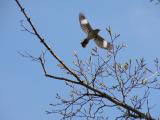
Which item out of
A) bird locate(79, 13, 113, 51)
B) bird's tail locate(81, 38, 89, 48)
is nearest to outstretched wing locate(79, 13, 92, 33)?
bird locate(79, 13, 113, 51)

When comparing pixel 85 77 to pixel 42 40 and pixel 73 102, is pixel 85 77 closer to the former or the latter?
pixel 73 102

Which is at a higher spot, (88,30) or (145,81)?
(88,30)

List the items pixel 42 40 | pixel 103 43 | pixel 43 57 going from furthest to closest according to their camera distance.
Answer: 1. pixel 103 43
2. pixel 43 57
3. pixel 42 40

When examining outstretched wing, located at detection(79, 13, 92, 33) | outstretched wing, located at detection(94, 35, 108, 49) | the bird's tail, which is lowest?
the bird's tail

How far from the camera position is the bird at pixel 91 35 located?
20.4 feet

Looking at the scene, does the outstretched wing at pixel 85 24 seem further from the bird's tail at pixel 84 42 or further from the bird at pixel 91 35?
the bird's tail at pixel 84 42

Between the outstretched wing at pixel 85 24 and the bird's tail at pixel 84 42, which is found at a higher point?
the outstretched wing at pixel 85 24

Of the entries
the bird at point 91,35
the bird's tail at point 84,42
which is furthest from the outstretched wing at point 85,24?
the bird's tail at point 84,42

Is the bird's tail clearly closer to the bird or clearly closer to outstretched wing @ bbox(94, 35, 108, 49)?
the bird

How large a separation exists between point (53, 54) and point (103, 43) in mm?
1581

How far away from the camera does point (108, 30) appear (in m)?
5.96

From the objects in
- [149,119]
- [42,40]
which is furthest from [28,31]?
[149,119]

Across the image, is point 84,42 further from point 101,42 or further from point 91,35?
point 101,42

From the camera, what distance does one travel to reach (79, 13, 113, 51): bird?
6.22m
